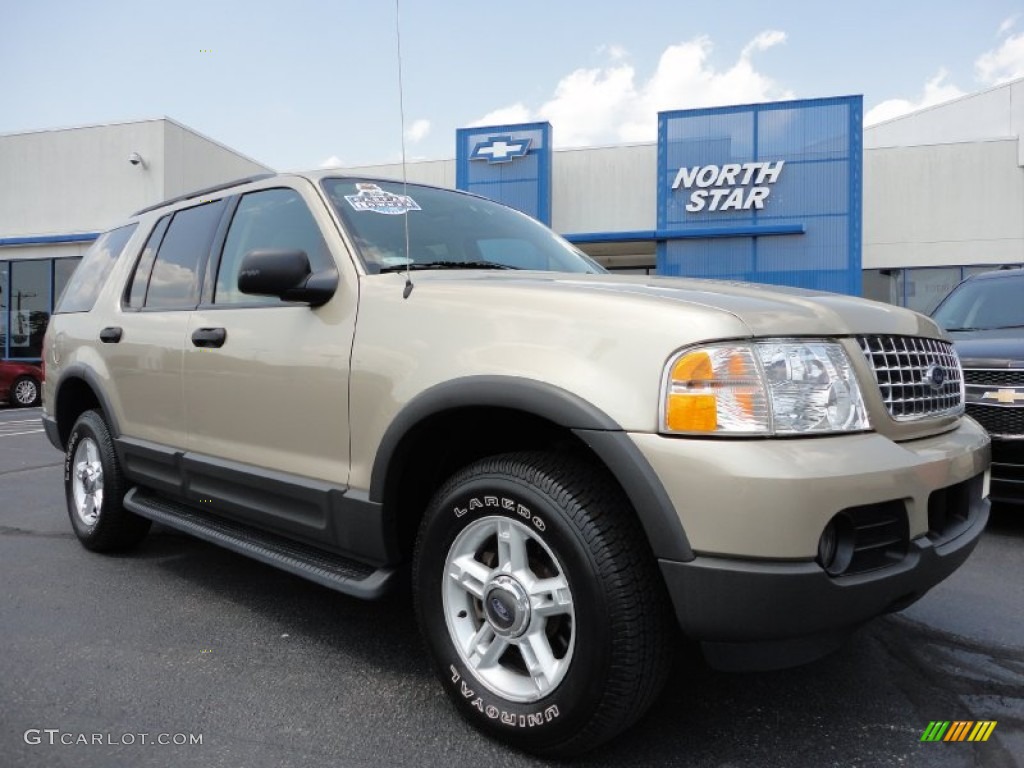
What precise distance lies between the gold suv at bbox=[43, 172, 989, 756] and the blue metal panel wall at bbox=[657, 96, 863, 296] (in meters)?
15.3

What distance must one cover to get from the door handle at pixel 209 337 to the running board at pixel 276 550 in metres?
0.78

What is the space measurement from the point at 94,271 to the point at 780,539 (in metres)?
4.34

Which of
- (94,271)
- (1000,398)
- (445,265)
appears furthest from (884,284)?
(445,265)

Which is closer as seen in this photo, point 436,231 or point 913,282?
point 436,231

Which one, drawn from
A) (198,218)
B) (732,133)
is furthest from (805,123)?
(198,218)

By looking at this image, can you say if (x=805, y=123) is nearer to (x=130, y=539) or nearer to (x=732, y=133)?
(x=732, y=133)

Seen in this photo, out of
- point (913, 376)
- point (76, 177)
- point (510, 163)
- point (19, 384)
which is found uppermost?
point (76, 177)

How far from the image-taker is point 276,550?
9.63ft

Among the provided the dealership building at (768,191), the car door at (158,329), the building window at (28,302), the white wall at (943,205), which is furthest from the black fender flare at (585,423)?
the building window at (28,302)

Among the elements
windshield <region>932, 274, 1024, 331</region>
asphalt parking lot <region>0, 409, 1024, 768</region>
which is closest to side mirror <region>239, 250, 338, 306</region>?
asphalt parking lot <region>0, 409, 1024, 768</region>

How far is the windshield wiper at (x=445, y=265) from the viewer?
109 inches

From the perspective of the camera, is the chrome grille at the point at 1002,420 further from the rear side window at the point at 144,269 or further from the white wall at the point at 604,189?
the white wall at the point at 604,189

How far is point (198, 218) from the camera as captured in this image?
3.72m

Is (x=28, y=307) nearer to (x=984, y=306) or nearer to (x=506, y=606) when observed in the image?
(x=984, y=306)
